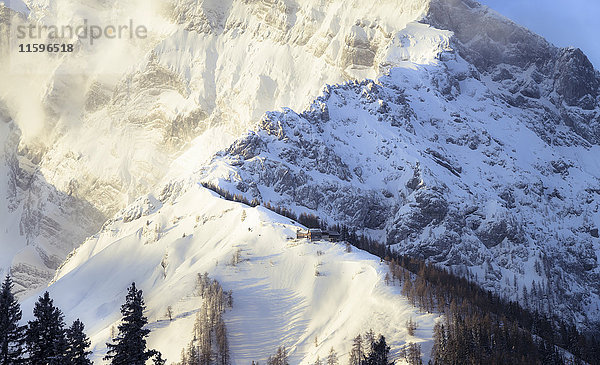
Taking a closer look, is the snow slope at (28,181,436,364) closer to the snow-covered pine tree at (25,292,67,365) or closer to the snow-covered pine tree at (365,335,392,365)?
the snow-covered pine tree at (365,335,392,365)

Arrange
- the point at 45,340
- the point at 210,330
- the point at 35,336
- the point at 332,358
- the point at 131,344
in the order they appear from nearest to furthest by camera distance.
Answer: the point at 35,336 < the point at 45,340 < the point at 131,344 < the point at 332,358 < the point at 210,330

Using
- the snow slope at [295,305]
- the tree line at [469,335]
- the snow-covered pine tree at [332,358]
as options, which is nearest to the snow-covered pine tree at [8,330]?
the tree line at [469,335]

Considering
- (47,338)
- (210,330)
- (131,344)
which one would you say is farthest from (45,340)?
(210,330)

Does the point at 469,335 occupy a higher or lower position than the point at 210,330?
higher

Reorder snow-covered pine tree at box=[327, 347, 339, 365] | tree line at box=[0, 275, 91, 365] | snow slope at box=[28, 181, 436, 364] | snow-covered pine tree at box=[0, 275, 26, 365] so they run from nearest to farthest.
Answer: snow-covered pine tree at box=[0, 275, 26, 365], tree line at box=[0, 275, 91, 365], snow-covered pine tree at box=[327, 347, 339, 365], snow slope at box=[28, 181, 436, 364]

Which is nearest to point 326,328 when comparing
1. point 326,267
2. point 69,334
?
point 326,267

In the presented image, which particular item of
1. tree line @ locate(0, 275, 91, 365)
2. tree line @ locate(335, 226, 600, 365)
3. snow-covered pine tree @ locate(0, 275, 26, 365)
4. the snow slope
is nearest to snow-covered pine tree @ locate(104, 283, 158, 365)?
tree line @ locate(0, 275, 91, 365)

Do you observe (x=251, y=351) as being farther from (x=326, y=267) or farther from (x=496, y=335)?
(x=496, y=335)

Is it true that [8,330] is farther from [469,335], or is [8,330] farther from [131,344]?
[469,335]
